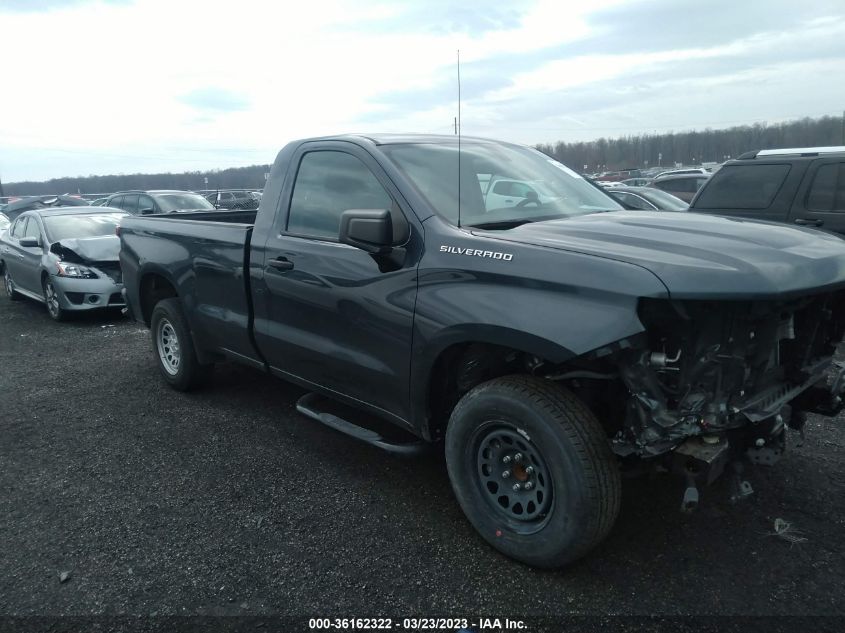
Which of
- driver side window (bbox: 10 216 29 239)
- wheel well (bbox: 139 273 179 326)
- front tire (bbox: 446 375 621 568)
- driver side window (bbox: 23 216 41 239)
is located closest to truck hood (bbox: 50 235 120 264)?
driver side window (bbox: 23 216 41 239)

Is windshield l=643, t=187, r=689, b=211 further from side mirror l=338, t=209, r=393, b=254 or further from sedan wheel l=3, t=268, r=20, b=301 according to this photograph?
sedan wheel l=3, t=268, r=20, b=301

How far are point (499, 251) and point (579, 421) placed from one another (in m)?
0.82

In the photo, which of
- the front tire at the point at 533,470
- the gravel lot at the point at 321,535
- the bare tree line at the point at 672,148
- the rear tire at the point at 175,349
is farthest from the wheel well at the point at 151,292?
the bare tree line at the point at 672,148

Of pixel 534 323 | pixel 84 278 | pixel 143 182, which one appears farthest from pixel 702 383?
pixel 143 182

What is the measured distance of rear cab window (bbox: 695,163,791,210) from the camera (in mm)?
6671

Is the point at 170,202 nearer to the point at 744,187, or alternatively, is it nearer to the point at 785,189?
the point at 744,187

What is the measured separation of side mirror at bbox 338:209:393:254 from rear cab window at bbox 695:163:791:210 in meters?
5.06

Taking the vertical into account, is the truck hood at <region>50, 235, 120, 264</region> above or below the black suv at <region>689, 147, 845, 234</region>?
below

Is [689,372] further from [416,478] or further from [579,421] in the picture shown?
[416,478]

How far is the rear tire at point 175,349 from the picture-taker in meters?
5.30

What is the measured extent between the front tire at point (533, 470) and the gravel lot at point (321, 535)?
0.63ft

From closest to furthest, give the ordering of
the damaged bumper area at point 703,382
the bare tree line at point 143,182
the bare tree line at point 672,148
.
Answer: the damaged bumper area at point 703,382 < the bare tree line at point 672,148 < the bare tree line at point 143,182

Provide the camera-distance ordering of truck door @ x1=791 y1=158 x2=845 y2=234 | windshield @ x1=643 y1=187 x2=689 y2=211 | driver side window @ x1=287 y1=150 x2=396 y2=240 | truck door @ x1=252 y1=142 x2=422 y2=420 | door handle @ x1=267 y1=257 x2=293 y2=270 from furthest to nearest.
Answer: windshield @ x1=643 y1=187 x2=689 y2=211
truck door @ x1=791 y1=158 x2=845 y2=234
door handle @ x1=267 y1=257 x2=293 y2=270
driver side window @ x1=287 y1=150 x2=396 y2=240
truck door @ x1=252 y1=142 x2=422 y2=420

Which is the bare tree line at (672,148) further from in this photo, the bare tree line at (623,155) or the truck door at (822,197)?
the truck door at (822,197)
